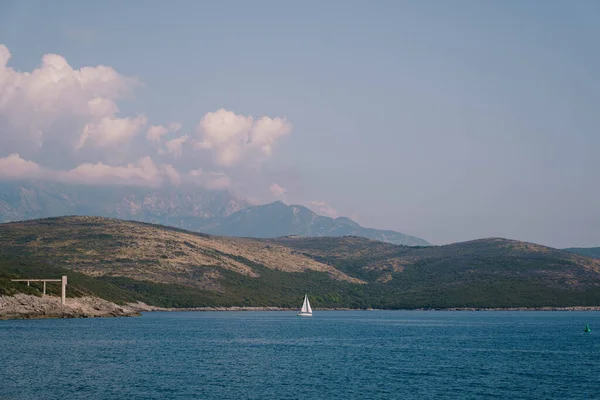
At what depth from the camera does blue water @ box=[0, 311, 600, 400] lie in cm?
7169

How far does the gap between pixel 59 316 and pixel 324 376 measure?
126 m

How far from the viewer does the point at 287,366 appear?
305ft

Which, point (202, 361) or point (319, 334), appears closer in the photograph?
point (202, 361)

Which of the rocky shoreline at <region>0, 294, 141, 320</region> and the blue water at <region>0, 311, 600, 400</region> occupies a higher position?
the rocky shoreline at <region>0, 294, 141, 320</region>

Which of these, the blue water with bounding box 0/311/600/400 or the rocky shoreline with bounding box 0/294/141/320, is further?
the rocky shoreline with bounding box 0/294/141/320

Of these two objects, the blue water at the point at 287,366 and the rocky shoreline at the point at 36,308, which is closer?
the blue water at the point at 287,366

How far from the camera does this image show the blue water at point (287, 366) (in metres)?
71.7

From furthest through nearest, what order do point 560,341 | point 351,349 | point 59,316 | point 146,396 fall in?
point 59,316 < point 560,341 < point 351,349 < point 146,396

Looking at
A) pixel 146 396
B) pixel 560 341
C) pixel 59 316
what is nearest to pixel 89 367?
pixel 146 396

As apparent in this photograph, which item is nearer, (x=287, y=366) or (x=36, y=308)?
(x=287, y=366)

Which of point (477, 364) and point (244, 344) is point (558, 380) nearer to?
point (477, 364)

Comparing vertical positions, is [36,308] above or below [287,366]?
above

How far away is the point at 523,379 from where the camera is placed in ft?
271

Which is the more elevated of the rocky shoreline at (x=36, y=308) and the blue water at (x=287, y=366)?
the rocky shoreline at (x=36, y=308)
